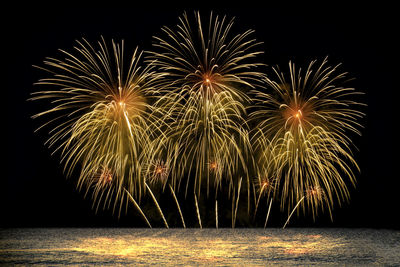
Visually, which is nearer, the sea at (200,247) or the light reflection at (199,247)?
the sea at (200,247)

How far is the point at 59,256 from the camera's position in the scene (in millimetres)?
16094

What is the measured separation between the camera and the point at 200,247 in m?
17.9

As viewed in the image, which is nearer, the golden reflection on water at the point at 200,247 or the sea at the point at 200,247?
the sea at the point at 200,247

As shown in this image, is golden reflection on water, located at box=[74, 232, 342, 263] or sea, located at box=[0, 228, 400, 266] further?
golden reflection on water, located at box=[74, 232, 342, 263]

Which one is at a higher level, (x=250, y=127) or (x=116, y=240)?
(x=250, y=127)

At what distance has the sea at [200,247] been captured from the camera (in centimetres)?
1530

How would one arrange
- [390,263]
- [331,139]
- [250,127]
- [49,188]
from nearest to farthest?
1. [390,263]
2. [331,139]
3. [250,127]
4. [49,188]

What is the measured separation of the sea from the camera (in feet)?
50.2

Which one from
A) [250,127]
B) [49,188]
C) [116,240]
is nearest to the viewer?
[116,240]

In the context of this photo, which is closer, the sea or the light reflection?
the sea

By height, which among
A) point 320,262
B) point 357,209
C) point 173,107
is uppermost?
point 173,107

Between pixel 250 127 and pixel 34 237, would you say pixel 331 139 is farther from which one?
pixel 34 237

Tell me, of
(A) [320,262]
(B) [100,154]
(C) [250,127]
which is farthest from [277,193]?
(A) [320,262]

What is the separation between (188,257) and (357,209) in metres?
21.4
